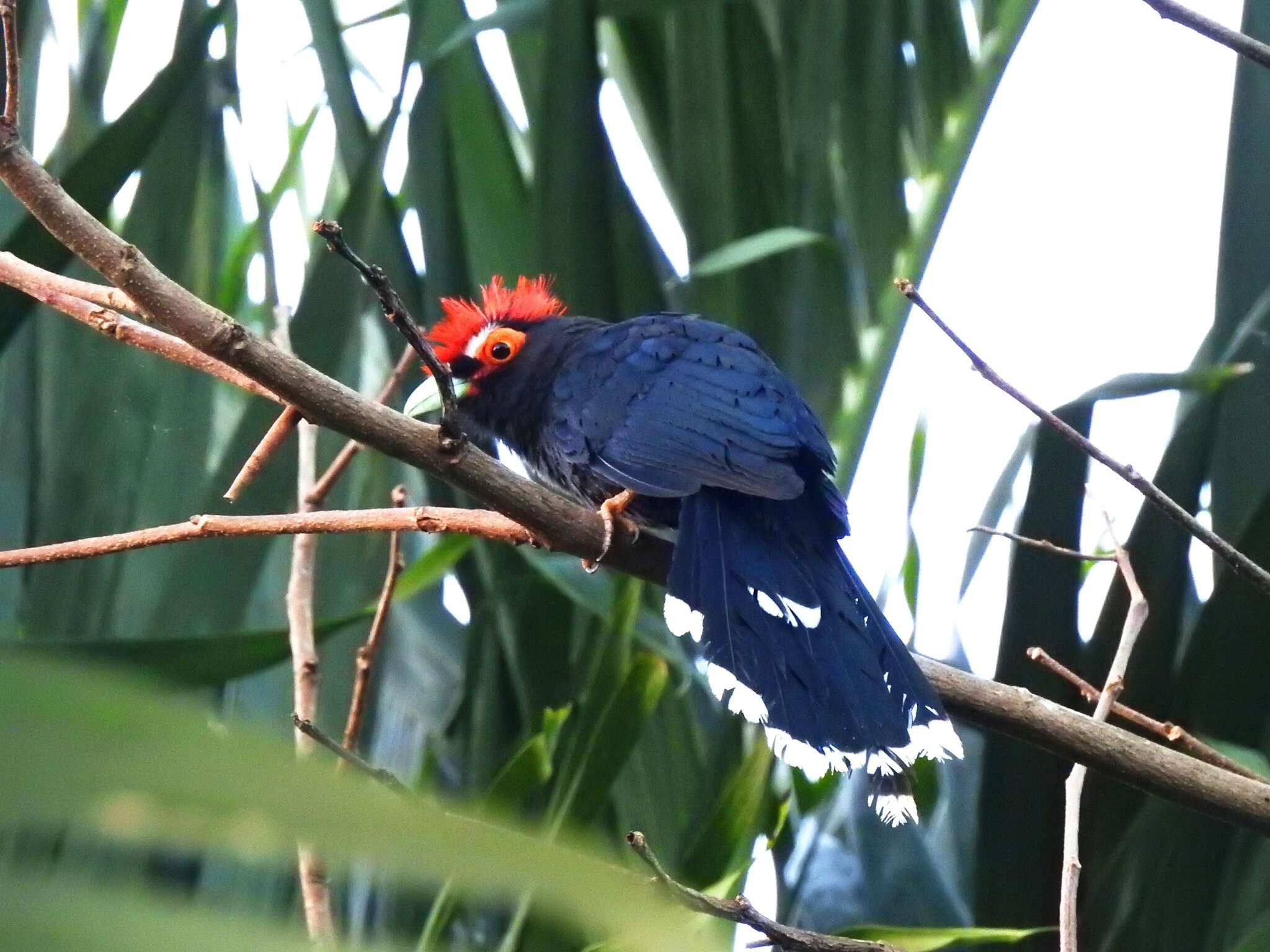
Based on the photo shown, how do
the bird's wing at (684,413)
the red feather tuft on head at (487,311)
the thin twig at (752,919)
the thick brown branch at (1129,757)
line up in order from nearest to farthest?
the thin twig at (752,919), the thick brown branch at (1129,757), the bird's wing at (684,413), the red feather tuft on head at (487,311)

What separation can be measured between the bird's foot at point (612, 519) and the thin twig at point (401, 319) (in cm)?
43

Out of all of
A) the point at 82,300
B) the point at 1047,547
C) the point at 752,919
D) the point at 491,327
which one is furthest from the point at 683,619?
the point at 491,327

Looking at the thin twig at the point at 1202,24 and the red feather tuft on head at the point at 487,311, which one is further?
the red feather tuft on head at the point at 487,311

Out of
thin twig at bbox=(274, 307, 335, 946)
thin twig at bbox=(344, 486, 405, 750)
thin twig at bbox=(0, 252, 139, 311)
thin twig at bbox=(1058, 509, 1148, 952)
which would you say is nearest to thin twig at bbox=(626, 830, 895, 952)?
thin twig at bbox=(1058, 509, 1148, 952)

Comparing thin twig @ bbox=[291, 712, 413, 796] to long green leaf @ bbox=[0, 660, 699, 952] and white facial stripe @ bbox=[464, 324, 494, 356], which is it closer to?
long green leaf @ bbox=[0, 660, 699, 952]

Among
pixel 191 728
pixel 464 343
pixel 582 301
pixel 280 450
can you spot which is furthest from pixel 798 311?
pixel 191 728

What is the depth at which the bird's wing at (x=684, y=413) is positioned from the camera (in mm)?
2271

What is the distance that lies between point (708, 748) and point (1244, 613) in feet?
3.35

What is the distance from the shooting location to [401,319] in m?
1.52

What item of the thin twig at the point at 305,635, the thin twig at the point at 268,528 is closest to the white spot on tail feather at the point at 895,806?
the thin twig at the point at 268,528

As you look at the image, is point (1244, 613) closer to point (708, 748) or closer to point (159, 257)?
point (708, 748)

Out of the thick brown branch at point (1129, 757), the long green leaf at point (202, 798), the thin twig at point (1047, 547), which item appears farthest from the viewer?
the thin twig at point (1047, 547)

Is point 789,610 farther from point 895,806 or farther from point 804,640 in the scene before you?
point 895,806

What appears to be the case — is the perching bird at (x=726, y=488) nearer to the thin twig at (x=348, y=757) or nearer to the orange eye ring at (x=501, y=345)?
the orange eye ring at (x=501, y=345)
